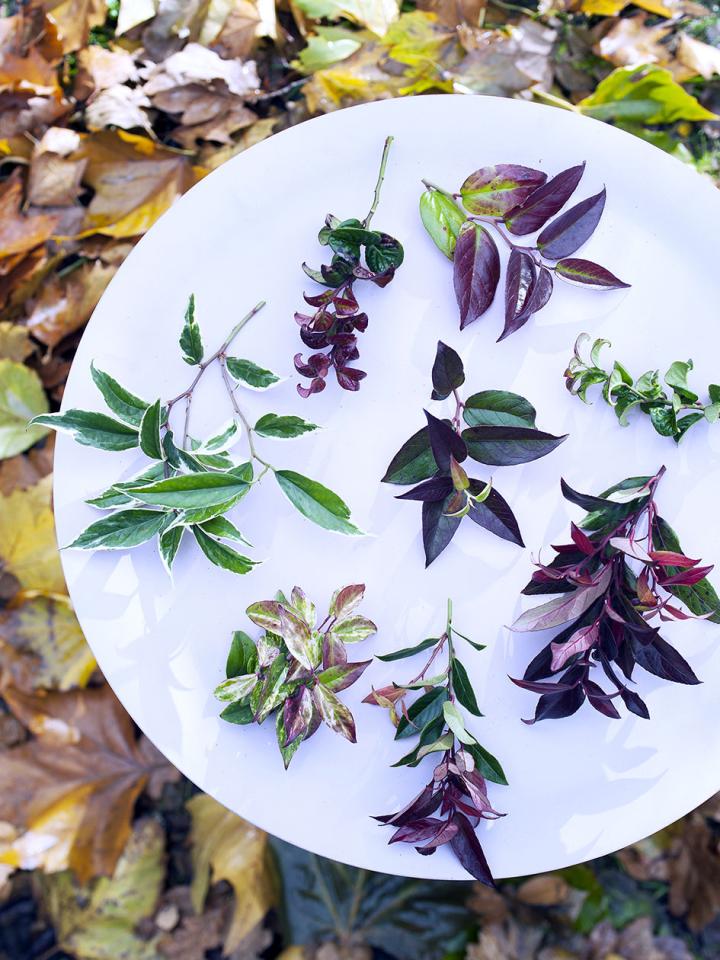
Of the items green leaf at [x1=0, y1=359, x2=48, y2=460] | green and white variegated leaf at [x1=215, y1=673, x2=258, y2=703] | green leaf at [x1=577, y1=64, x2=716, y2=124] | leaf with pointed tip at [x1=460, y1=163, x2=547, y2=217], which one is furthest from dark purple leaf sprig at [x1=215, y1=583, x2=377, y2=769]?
green leaf at [x1=577, y1=64, x2=716, y2=124]

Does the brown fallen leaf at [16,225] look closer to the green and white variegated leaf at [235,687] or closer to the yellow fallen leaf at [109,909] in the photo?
the green and white variegated leaf at [235,687]

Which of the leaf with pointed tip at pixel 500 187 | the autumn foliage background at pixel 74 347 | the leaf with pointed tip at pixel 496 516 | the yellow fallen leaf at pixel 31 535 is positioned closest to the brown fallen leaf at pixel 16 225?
the autumn foliage background at pixel 74 347

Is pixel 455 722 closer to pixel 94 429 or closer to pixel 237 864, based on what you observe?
pixel 94 429

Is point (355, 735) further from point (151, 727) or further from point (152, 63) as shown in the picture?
point (152, 63)

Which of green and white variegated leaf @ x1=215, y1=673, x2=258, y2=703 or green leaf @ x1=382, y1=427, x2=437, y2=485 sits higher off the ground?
green leaf @ x1=382, y1=427, x2=437, y2=485

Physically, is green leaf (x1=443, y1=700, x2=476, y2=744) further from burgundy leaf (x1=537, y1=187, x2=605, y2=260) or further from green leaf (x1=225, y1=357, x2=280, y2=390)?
burgundy leaf (x1=537, y1=187, x2=605, y2=260)
